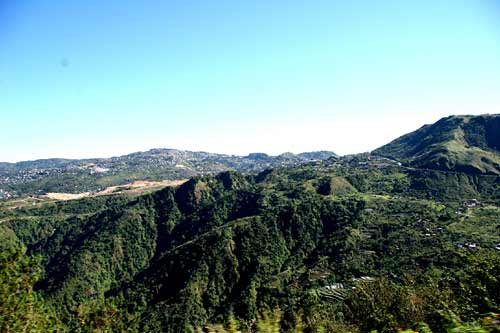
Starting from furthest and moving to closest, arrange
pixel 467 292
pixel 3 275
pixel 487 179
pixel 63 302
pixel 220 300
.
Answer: pixel 487 179 → pixel 63 302 → pixel 220 300 → pixel 3 275 → pixel 467 292

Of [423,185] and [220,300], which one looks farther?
[423,185]

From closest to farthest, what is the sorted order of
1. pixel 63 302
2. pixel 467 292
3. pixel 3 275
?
pixel 467 292, pixel 3 275, pixel 63 302

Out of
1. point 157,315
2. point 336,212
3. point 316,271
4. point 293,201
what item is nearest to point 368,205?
point 336,212

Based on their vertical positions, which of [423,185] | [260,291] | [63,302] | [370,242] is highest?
[423,185]

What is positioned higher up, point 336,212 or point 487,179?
point 487,179

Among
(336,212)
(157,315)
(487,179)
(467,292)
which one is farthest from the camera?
(487,179)

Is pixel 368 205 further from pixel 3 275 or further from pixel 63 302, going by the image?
pixel 3 275

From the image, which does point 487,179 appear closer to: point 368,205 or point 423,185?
point 423,185

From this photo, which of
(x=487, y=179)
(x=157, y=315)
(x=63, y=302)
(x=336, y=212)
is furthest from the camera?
(x=487, y=179)

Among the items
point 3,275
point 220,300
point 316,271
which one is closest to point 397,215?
point 316,271
